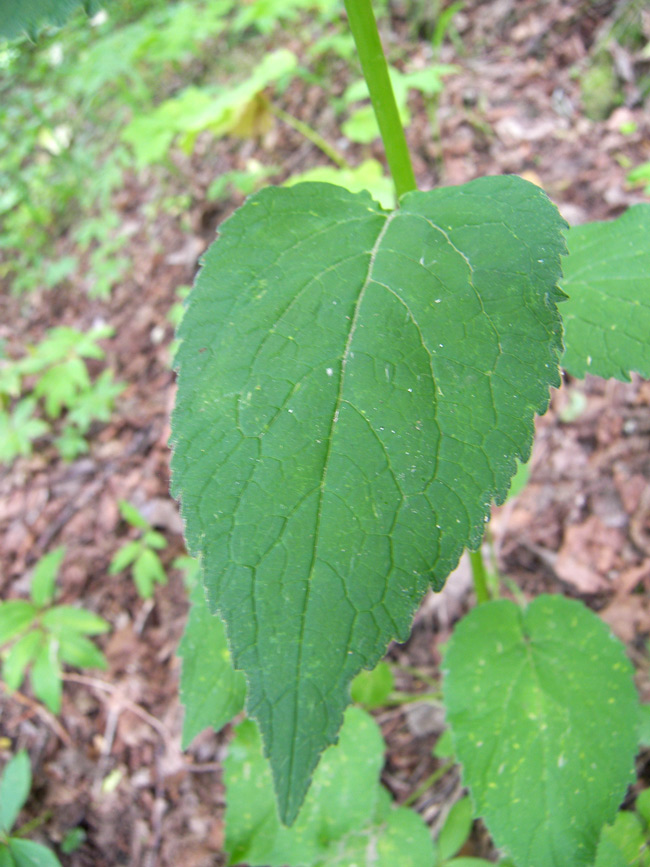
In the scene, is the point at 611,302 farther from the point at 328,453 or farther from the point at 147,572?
the point at 147,572

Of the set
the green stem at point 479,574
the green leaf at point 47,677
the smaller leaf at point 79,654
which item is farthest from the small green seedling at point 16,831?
the green stem at point 479,574

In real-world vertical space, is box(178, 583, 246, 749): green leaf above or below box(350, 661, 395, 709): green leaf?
above

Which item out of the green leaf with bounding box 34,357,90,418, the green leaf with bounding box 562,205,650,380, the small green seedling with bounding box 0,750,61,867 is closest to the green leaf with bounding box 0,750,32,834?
the small green seedling with bounding box 0,750,61,867

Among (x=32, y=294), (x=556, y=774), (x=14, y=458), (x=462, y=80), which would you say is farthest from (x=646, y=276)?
(x=32, y=294)

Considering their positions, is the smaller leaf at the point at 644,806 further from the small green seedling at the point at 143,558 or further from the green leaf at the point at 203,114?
the green leaf at the point at 203,114

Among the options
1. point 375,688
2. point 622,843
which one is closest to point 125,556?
point 375,688

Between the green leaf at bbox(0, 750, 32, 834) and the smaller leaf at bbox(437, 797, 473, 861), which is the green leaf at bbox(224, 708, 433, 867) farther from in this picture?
the green leaf at bbox(0, 750, 32, 834)
